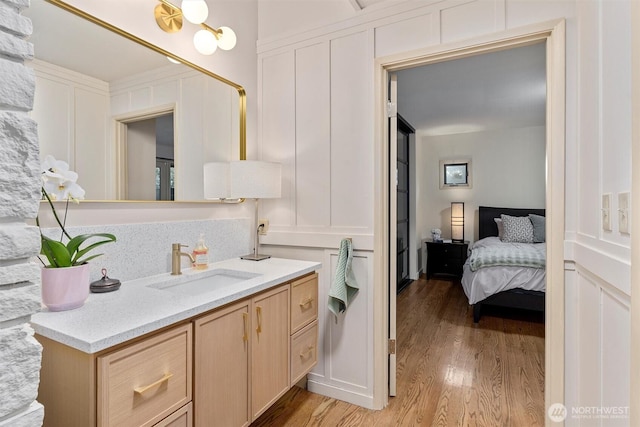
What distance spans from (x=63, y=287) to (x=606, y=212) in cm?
178

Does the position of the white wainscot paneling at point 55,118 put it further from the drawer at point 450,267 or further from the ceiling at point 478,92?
the drawer at point 450,267

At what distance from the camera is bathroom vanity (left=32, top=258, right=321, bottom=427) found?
2.94 feet

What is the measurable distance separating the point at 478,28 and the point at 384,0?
0.55 metres

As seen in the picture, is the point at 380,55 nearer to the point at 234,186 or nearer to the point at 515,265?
the point at 234,186

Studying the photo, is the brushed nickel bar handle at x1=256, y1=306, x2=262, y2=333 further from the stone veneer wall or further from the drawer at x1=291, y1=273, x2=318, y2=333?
the stone veneer wall

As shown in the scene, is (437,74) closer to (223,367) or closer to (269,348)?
(269,348)

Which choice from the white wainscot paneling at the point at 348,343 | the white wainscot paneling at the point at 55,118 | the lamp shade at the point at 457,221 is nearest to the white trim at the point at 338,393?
the white wainscot paneling at the point at 348,343

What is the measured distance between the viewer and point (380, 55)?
75.7 inches

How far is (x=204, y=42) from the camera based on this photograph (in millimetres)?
1804

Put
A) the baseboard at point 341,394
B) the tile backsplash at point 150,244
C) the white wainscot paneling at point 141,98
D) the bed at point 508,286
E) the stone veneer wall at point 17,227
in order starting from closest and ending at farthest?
the stone veneer wall at point 17,227, the tile backsplash at point 150,244, the white wainscot paneling at point 141,98, the baseboard at point 341,394, the bed at point 508,286

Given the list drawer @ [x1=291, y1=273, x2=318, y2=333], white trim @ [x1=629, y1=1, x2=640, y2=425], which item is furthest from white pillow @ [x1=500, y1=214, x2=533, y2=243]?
white trim @ [x1=629, y1=1, x2=640, y2=425]

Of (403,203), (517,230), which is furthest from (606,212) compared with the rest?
(517,230)

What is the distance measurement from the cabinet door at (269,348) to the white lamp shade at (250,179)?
1.89ft

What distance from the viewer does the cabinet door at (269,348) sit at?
1444mm
